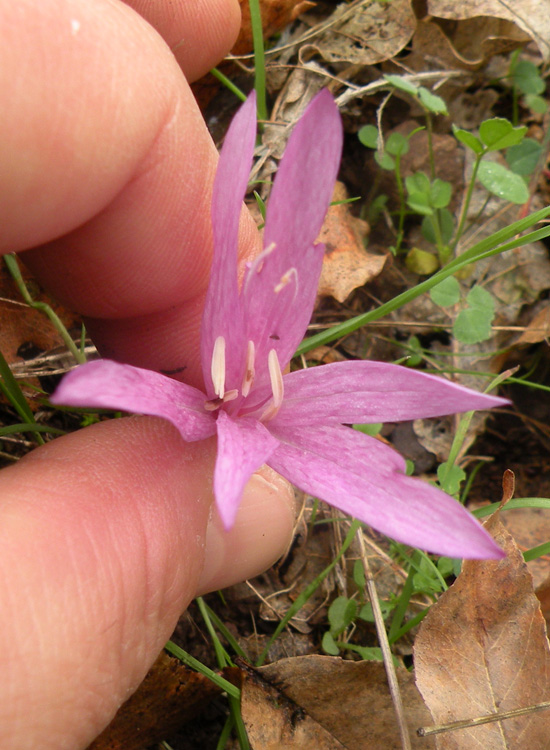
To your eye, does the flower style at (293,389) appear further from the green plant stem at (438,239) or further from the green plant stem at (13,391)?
the green plant stem at (438,239)

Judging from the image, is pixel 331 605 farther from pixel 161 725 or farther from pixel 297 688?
pixel 161 725

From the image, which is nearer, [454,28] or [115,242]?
[115,242]

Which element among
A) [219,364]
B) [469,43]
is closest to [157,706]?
[219,364]

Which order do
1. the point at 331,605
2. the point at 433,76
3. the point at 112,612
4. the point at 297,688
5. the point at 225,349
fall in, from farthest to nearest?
the point at 433,76, the point at 331,605, the point at 297,688, the point at 225,349, the point at 112,612

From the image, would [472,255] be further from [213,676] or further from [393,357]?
[213,676]

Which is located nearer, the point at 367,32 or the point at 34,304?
the point at 34,304

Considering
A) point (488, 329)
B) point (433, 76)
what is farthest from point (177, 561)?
point (433, 76)

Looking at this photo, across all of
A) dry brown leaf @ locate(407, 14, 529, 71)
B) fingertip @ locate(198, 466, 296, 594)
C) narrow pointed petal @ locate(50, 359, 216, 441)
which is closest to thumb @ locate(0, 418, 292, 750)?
fingertip @ locate(198, 466, 296, 594)

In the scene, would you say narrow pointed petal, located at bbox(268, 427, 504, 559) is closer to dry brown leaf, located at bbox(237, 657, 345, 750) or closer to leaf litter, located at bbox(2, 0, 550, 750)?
leaf litter, located at bbox(2, 0, 550, 750)
